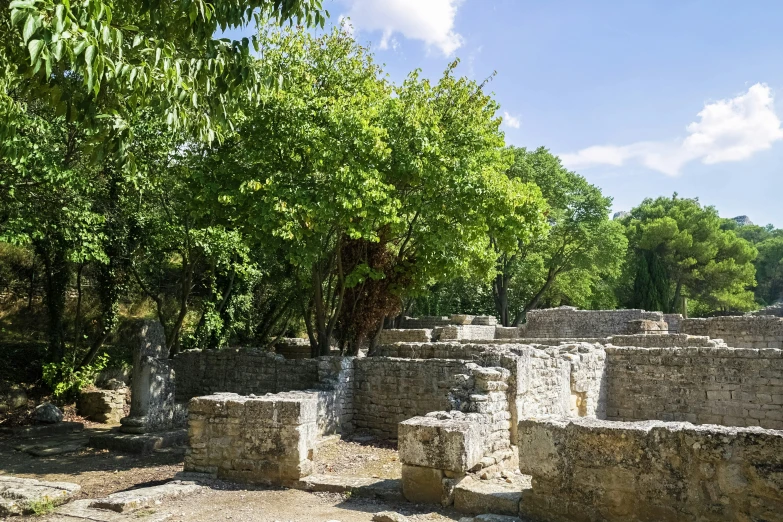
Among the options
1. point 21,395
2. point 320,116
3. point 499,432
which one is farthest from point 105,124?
point 21,395

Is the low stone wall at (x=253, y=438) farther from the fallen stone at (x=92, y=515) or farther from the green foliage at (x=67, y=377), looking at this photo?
the green foliage at (x=67, y=377)

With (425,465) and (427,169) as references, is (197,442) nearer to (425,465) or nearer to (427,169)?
(425,465)

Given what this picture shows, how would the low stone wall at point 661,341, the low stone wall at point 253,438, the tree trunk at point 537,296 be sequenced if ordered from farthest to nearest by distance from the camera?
the tree trunk at point 537,296 < the low stone wall at point 661,341 < the low stone wall at point 253,438

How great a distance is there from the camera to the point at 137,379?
1257 cm

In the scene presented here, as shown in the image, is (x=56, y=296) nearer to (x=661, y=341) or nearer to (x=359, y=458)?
(x=359, y=458)

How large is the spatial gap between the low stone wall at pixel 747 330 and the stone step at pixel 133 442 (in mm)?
15815

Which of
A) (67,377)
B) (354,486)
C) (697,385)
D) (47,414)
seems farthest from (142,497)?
(67,377)

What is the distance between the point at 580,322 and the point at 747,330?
23.1ft

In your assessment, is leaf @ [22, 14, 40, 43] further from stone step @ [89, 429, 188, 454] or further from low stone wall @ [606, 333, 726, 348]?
low stone wall @ [606, 333, 726, 348]

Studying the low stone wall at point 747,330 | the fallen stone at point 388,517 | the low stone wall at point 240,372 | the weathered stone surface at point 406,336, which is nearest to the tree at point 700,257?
the low stone wall at point 747,330

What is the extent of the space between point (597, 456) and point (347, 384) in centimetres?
724

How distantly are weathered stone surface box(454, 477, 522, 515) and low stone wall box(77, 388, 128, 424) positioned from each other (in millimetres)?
11438

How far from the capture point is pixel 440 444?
690 centimetres

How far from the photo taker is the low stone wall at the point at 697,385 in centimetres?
1052
